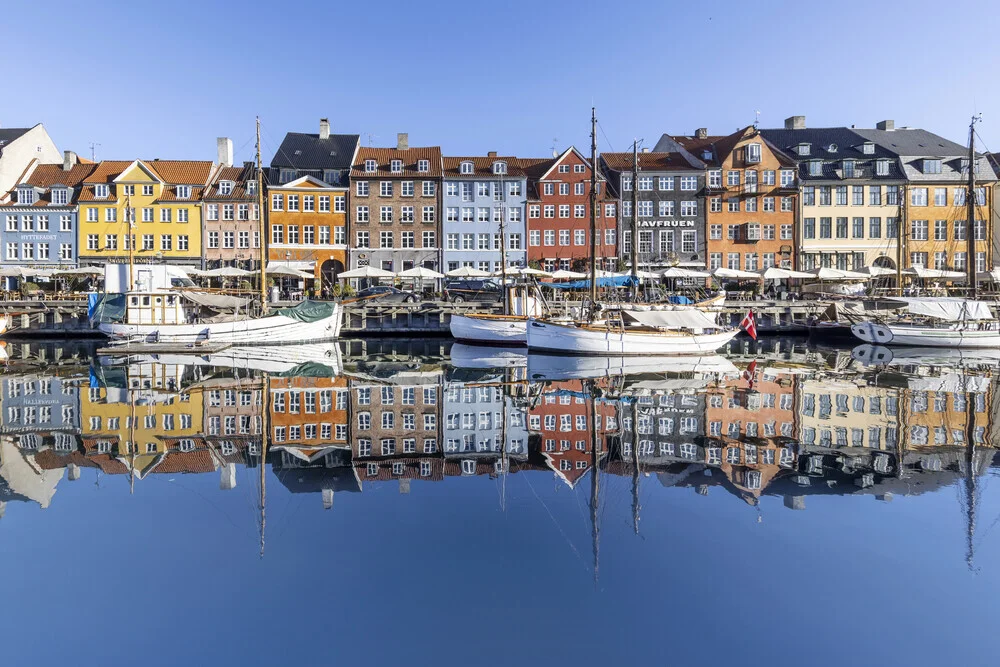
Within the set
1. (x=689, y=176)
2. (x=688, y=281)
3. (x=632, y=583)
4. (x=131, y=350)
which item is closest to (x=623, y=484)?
(x=632, y=583)

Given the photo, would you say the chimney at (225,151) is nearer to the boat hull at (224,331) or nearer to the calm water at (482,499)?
the boat hull at (224,331)

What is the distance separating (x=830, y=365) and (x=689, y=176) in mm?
32684

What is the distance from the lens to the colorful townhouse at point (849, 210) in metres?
58.7

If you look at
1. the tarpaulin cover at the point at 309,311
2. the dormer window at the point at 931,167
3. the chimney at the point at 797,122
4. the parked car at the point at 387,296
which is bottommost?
the tarpaulin cover at the point at 309,311

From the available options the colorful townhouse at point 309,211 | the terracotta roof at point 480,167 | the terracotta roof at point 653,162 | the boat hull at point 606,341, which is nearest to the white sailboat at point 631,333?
the boat hull at point 606,341

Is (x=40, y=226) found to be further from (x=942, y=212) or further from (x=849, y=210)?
(x=942, y=212)

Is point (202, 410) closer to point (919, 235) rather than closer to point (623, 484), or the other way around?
point (623, 484)

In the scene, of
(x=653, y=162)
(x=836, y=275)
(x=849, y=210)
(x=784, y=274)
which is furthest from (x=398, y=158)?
(x=849, y=210)

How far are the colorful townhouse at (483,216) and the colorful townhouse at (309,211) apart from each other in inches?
325

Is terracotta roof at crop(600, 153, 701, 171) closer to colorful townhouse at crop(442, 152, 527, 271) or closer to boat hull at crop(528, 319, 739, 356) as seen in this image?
colorful townhouse at crop(442, 152, 527, 271)

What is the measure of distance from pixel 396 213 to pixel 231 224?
12.9 m

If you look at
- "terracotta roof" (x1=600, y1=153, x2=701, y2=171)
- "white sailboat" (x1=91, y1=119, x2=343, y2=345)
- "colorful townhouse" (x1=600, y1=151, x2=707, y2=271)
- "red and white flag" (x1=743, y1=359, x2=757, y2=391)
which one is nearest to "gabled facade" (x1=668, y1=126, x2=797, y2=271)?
"colorful townhouse" (x1=600, y1=151, x2=707, y2=271)

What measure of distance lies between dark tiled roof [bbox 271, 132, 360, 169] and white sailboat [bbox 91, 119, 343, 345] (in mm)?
21426

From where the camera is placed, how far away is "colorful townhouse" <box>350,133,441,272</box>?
190 ft
